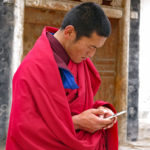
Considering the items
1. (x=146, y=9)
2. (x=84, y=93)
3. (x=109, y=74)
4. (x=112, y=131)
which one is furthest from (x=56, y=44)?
(x=146, y=9)

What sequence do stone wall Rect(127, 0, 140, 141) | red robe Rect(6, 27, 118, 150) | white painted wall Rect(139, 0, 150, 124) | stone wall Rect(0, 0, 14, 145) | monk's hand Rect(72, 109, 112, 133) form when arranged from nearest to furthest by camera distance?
red robe Rect(6, 27, 118, 150) < monk's hand Rect(72, 109, 112, 133) < stone wall Rect(0, 0, 14, 145) < stone wall Rect(127, 0, 140, 141) < white painted wall Rect(139, 0, 150, 124)

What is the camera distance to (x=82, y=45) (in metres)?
1.43

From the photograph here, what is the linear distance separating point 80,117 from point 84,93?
153 mm

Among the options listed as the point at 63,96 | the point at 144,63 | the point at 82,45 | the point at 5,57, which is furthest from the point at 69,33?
the point at 144,63

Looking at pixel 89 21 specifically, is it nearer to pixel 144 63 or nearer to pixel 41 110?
pixel 41 110

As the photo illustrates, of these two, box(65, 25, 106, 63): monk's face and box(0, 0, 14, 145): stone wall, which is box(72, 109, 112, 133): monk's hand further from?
box(0, 0, 14, 145): stone wall

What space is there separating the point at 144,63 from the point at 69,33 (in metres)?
4.27

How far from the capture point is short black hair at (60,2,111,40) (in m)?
1.40

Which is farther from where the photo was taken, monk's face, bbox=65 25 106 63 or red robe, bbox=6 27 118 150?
monk's face, bbox=65 25 106 63

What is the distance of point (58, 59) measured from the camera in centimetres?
138

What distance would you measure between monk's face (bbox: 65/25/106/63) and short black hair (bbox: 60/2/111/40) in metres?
0.02

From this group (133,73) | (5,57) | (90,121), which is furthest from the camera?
(133,73)

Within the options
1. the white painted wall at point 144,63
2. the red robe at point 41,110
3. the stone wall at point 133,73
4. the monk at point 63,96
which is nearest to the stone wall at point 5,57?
the stone wall at point 133,73

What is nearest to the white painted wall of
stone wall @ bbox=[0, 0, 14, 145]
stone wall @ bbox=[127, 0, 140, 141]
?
stone wall @ bbox=[127, 0, 140, 141]
